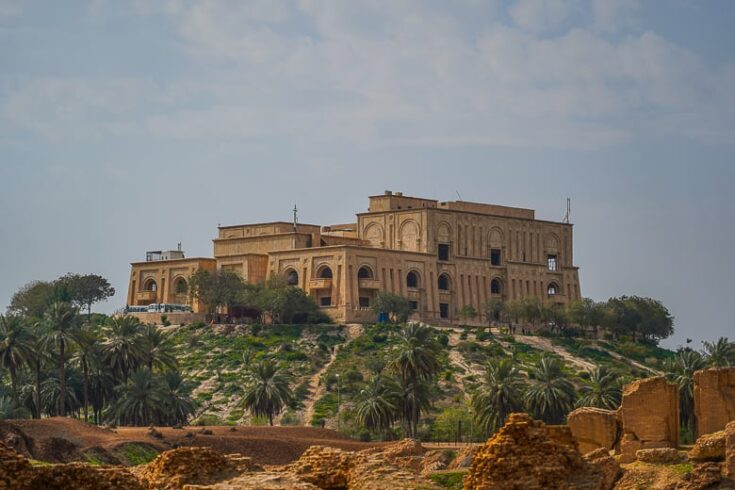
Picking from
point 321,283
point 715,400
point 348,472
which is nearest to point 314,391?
point 321,283

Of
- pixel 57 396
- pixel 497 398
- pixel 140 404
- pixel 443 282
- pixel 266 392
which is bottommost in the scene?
pixel 140 404

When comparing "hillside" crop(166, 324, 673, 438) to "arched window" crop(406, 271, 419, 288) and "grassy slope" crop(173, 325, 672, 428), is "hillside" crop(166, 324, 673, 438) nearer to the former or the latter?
"grassy slope" crop(173, 325, 672, 428)

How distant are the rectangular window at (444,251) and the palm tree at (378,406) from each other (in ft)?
163

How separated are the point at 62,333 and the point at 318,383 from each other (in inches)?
1055

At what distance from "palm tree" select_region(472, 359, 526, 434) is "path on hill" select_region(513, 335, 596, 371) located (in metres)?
31.5

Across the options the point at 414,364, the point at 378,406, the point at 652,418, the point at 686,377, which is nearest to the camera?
the point at 652,418

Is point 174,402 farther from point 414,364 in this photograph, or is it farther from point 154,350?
point 414,364

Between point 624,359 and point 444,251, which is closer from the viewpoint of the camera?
point 624,359

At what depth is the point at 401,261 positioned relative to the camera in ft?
445

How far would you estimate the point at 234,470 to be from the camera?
33.6 m

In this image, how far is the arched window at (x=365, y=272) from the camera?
13375 centimetres

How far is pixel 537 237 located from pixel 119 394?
62617mm

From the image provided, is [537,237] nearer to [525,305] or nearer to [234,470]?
[525,305]

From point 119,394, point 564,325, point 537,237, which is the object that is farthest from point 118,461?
point 537,237
